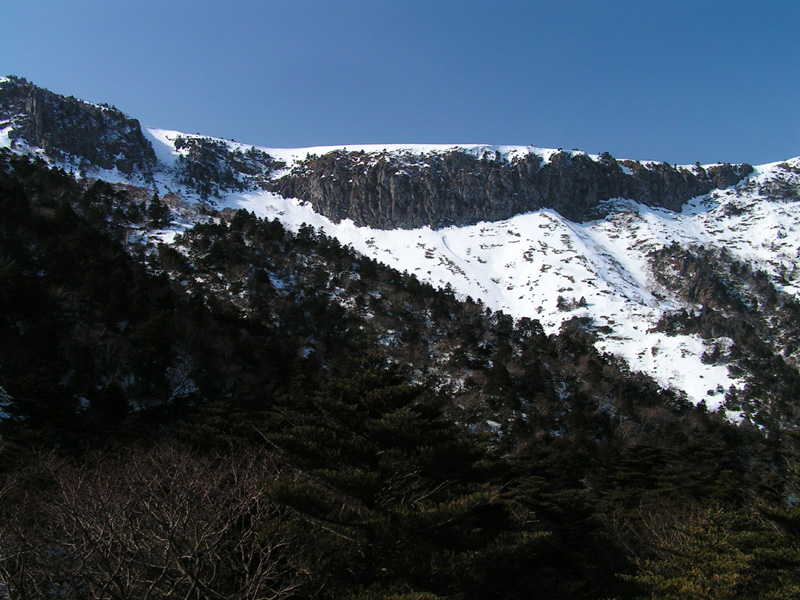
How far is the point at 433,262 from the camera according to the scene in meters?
92.5

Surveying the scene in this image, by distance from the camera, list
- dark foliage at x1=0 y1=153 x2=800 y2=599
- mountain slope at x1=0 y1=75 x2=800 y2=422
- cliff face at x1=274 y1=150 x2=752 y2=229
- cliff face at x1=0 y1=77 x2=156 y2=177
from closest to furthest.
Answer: dark foliage at x1=0 y1=153 x2=800 y2=599
mountain slope at x1=0 y1=75 x2=800 y2=422
cliff face at x1=0 y1=77 x2=156 y2=177
cliff face at x1=274 y1=150 x2=752 y2=229

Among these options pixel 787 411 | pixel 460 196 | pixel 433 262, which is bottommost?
pixel 787 411

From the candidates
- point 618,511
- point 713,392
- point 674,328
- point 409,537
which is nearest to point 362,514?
point 409,537

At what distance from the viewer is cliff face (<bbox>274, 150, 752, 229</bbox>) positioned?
110m

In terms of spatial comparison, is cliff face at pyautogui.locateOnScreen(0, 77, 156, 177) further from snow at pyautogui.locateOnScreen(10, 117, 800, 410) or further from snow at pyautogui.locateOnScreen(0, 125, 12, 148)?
snow at pyautogui.locateOnScreen(10, 117, 800, 410)

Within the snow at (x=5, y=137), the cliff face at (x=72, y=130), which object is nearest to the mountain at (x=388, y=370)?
the cliff face at (x=72, y=130)

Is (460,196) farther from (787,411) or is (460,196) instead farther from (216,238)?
(787,411)

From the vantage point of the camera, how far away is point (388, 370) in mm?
10555

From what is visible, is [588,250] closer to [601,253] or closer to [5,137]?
[601,253]

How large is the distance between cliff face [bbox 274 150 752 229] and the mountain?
0.73 meters

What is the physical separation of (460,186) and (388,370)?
359 ft

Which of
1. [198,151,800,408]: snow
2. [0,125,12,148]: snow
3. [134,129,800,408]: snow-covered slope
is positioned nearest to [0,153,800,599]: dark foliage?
[198,151,800,408]: snow

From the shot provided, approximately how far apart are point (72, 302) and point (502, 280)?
74.3 metres

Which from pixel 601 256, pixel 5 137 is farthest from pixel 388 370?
pixel 5 137
